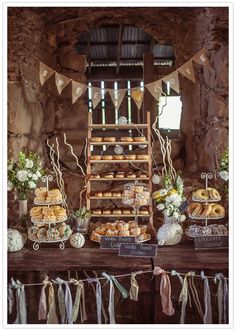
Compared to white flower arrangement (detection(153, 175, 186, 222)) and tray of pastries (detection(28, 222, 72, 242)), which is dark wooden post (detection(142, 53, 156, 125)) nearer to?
white flower arrangement (detection(153, 175, 186, 222))

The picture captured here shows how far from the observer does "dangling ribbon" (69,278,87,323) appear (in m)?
2.36

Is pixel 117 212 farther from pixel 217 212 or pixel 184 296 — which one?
pixel 184 296

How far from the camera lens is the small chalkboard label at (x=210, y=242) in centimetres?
267

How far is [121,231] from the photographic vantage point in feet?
9.20

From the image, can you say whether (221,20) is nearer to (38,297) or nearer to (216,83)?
(216,83)

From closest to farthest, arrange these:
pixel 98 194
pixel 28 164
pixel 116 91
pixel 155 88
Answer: pixel 28 164
pixel 155 88
pixel 116 91
pixel 98 194

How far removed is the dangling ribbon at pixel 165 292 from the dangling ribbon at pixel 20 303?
32.0 inches

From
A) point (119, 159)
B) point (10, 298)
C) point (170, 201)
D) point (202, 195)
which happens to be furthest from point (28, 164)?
point (119, 159)

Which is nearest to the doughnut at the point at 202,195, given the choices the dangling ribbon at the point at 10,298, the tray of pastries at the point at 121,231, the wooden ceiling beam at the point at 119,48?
the tray of pastries at the point at 121,231

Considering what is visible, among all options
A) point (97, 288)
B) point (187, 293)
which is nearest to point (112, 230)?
point (97, 288)

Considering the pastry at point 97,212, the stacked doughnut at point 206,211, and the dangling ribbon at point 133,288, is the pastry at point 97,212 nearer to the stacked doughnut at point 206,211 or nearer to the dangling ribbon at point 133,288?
the stacked doughnut at point 206,211

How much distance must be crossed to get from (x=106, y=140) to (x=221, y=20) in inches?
92.9

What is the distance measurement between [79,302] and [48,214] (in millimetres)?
664

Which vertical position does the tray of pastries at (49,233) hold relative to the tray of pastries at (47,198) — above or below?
below
